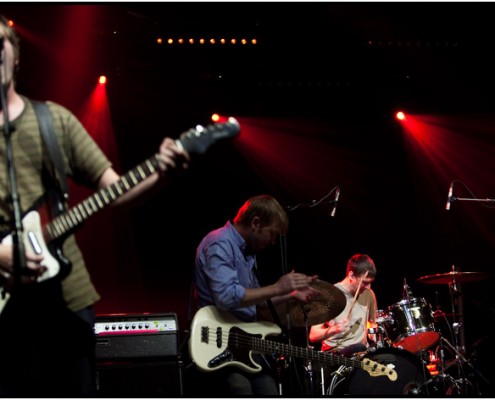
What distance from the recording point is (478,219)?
9.09 meters

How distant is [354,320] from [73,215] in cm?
533

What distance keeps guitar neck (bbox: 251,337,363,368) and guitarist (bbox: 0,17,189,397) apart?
85.3 inches

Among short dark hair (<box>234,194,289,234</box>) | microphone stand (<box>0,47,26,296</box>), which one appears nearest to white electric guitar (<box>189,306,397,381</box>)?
short dark hair (<box>234,194,289,234</box>)

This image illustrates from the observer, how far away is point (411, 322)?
698 cm

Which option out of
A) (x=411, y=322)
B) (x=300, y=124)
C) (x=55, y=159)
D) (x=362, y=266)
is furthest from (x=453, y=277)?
(x=55, y=159)

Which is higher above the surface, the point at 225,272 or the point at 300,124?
the point at 300,124

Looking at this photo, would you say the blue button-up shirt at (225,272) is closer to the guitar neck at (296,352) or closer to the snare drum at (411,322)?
the guitar neck at (296,352)

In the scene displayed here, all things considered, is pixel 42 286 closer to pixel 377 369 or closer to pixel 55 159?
pixel 55 159

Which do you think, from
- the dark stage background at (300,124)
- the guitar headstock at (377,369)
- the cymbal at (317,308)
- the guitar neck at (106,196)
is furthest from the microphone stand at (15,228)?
the dark stage background at (300,124)

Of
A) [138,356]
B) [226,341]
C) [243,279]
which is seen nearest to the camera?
[226,341]

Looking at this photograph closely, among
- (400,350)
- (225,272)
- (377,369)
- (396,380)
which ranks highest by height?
(225,272)

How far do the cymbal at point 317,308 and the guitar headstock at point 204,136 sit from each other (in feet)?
8.45

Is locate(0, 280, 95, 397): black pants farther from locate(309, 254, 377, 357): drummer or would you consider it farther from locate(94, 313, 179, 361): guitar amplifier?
locate(309, 254, 377, 357): drummer

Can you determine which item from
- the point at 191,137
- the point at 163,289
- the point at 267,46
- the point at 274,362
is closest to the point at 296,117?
the point at 267,46
